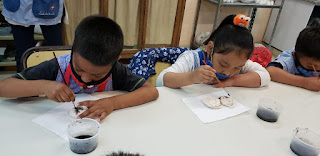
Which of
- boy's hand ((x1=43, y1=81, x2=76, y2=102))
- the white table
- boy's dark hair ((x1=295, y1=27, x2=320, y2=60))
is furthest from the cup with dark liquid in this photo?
boy's dark hair ((x1=295, y1=27, x2=320, y2=60))

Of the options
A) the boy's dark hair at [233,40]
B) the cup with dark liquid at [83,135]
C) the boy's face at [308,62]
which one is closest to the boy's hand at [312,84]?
the boy's face at [308,62]

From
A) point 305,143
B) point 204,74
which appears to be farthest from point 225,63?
point 305,143

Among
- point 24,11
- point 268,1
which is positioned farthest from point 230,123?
point 268,1

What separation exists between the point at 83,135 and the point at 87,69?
0.79ft

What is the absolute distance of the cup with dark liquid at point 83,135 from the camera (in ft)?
2.22

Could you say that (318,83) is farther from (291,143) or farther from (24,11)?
(24,11)

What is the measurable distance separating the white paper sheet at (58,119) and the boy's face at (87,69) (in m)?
0.13

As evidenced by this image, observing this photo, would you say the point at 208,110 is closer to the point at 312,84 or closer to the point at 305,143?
the point at 305,143

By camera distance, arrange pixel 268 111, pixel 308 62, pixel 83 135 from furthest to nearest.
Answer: pixel 308 62, pixel 268 111, pixel 83 135

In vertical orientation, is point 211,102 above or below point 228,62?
below

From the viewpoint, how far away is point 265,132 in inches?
35.9

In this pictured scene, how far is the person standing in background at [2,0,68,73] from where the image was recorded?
5.90ft

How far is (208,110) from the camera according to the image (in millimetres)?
1012

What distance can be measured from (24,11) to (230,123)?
1.72 meters
